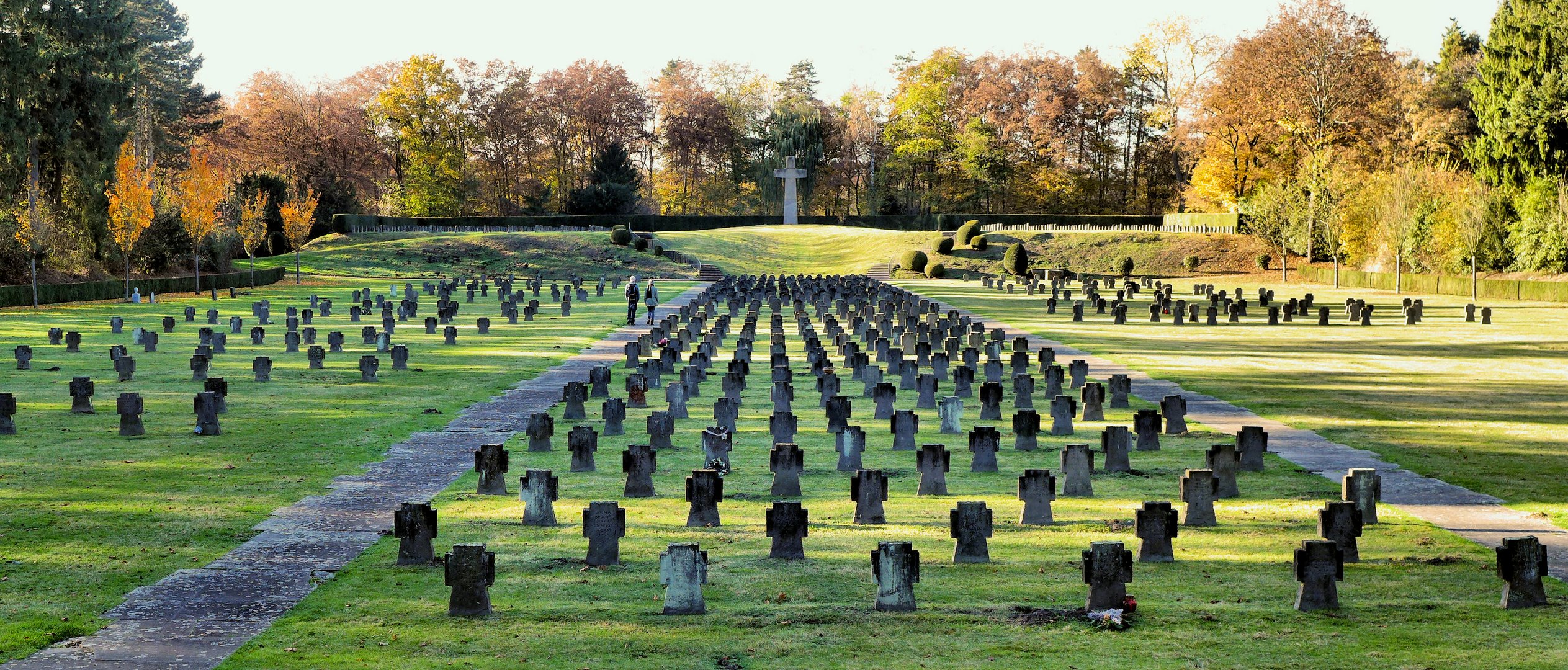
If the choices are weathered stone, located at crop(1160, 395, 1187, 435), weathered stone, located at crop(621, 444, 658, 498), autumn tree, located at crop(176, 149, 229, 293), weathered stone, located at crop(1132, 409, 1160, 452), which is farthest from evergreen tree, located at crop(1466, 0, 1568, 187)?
autumn tree, located at crop(176, 149, 229, 293)

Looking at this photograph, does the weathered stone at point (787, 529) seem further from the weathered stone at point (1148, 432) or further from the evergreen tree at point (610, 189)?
the evergreen tree at point (610, 189)

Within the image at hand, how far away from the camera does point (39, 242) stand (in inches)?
1848

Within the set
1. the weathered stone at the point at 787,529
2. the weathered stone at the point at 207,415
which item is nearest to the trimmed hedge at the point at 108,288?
the weathered stone at the point at 207,415

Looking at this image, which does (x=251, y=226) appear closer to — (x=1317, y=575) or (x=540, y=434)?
(x=540, y=434)

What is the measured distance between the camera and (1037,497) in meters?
11.0

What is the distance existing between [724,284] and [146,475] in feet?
144

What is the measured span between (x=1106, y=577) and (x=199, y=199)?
54609 mm

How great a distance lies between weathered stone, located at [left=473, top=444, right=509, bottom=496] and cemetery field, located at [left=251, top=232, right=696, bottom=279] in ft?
198

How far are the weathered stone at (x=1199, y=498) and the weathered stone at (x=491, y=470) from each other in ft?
19.9

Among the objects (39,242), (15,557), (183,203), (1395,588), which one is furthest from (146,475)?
(183,203)

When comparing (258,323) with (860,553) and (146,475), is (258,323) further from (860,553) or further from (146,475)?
(860,553)

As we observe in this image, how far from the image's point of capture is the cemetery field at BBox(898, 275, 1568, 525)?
14.6 m

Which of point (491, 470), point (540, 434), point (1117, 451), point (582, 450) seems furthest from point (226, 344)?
point (1117, 451)

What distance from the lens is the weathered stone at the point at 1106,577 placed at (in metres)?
8.12
